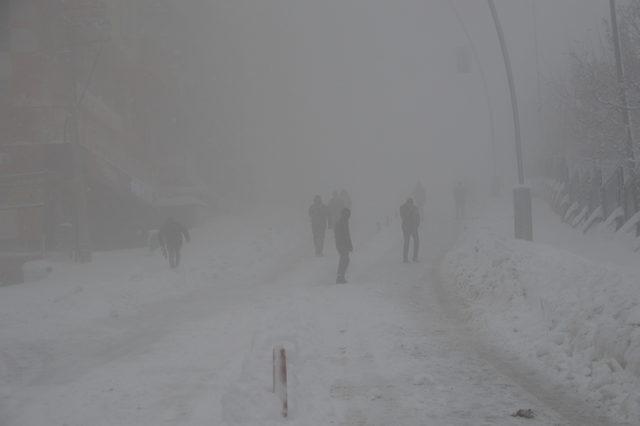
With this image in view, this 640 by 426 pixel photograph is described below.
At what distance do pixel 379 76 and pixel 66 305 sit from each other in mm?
88766

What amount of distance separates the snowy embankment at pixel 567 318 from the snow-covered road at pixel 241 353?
64 cm

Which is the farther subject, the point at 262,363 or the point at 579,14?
the point at 579,14

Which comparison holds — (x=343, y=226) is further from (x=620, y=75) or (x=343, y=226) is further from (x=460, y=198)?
(x=460, y=198)

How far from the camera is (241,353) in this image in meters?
9.77

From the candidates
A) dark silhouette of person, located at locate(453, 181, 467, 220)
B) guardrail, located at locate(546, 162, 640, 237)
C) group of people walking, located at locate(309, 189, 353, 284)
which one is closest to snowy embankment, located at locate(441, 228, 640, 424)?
group of people walking, located at locate(309, 189, 353, 284)

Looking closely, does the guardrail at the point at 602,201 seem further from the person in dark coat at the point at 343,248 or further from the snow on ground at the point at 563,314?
the person in dark coat at the point at 343,248

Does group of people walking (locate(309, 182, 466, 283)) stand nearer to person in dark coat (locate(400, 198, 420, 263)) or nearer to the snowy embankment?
person in dark coat (locate(400, 198, 420, 263))

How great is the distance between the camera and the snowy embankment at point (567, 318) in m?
7.05

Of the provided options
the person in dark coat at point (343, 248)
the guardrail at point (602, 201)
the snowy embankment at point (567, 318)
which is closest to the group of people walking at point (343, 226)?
the person in dark coat at point (343, 248)

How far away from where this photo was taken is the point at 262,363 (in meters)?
9.08

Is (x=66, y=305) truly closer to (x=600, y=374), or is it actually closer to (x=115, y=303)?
(x=115, y=303)

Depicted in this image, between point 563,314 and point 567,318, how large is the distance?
0.24 metres

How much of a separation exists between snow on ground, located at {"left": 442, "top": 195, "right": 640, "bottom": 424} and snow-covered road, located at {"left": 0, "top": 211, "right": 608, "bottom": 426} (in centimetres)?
64

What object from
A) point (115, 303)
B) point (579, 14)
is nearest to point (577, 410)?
point (115, 303)
